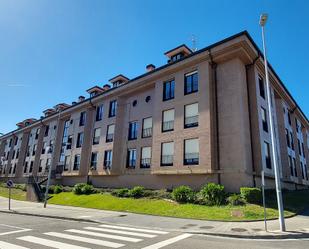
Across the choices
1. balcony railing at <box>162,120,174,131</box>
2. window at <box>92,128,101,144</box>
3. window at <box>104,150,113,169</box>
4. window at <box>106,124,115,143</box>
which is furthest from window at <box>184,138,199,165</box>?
window at <box>92,128,101,144</box>

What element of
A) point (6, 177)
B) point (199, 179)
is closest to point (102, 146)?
point (199, 179)

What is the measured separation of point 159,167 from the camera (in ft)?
70.7

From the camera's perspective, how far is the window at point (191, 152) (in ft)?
64.2

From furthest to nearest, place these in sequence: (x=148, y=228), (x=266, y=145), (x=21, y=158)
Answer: (x=21, y=158)
(x=266, y=145)
(x=148, y=228)

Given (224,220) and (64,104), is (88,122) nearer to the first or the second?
(64,104)

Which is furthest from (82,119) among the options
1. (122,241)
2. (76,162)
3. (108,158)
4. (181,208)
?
(122,241)

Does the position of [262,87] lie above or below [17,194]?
above

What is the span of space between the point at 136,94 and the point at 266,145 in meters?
14.3

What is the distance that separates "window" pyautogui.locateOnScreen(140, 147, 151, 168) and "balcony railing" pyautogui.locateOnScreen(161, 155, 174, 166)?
8.33 ft

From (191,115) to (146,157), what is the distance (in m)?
6.51

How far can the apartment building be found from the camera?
18.9m

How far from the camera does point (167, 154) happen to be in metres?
21.6

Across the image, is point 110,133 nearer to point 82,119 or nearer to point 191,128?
point 82,119

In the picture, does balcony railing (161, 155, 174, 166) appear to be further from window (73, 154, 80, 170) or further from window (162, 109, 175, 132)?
window (73, 154, 80, 170)
